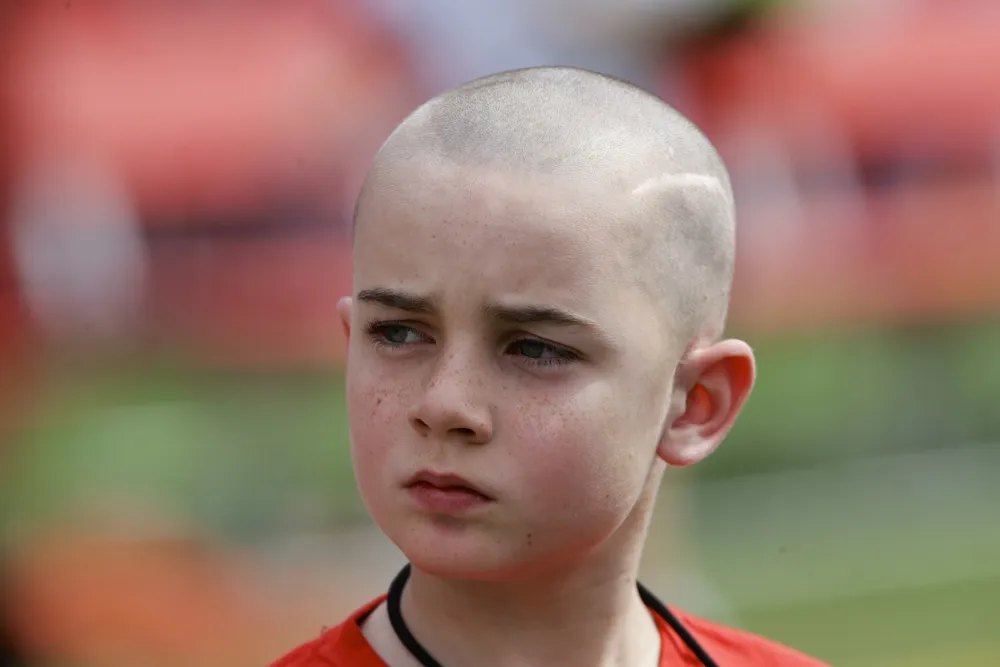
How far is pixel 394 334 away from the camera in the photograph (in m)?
1.33

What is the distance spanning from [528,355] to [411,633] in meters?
0.37

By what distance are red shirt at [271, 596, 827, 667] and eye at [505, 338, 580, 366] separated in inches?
→ 15.5

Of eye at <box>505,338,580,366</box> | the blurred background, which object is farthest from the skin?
the blurred background

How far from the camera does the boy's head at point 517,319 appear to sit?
1239 mm

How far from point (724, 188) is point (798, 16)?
6.00 feet

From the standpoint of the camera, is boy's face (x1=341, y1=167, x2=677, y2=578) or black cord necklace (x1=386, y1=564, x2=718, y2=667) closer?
boy's face (x1=341, y1=167, x2=677, y2=578)

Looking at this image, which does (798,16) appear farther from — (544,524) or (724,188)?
(544,524)

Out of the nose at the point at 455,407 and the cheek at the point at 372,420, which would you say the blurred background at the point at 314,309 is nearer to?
the cheek at the point at 372,420

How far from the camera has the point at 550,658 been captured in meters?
1.41

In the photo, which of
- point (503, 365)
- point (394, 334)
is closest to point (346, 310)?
point (394, 334)

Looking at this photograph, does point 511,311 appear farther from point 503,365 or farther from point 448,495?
point 448,495

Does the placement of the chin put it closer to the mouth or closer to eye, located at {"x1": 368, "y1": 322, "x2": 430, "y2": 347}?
the mouth

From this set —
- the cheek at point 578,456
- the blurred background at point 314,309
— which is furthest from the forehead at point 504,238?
the blurred background at point 314,309

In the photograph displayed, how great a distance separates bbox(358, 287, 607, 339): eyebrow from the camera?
4.04 ft
